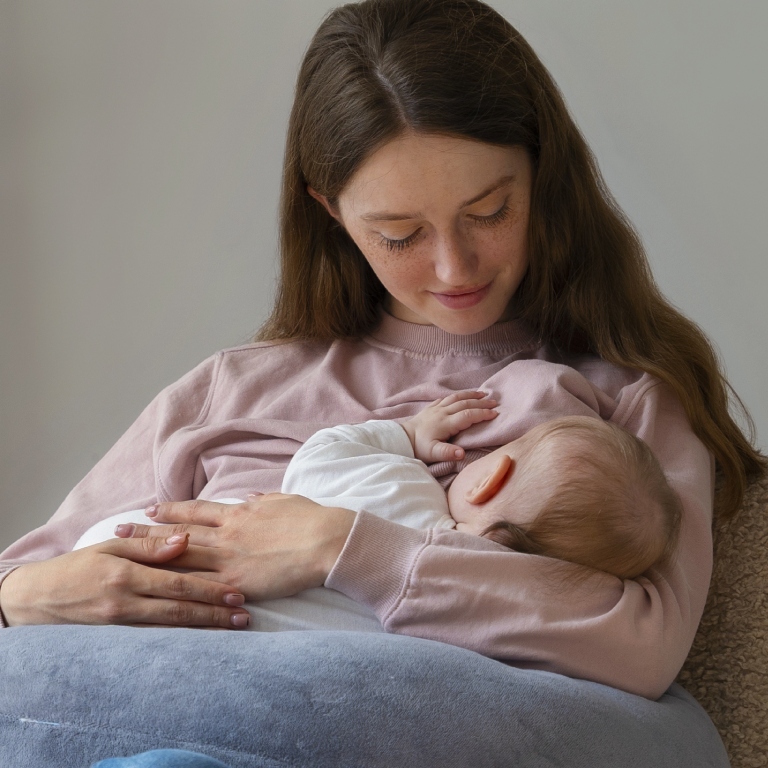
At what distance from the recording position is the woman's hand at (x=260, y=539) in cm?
129

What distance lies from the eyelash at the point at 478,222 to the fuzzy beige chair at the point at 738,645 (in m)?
0.66

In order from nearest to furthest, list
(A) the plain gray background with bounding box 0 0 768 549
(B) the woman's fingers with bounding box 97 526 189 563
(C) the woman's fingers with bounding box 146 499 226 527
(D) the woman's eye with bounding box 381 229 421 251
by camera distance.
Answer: (B) the woman's fingers with bounding box 97 526 189 563 → (C) the woman's fingers with bounding box 146 499 226 527 → (D) the woman's eye with bounding box 381 229 421 251 → (A) the plain gray background with bounding box 0 0 768 549

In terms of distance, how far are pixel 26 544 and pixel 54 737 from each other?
2.74ft

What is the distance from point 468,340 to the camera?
6.02ft

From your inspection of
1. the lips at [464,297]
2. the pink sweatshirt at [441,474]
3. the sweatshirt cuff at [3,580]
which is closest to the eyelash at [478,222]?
the lips at [464,297]

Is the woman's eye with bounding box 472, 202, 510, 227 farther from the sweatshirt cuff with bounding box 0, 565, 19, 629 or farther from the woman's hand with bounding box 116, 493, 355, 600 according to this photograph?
the sweatshirt cuff with bounding box 0, 565, 19, 629

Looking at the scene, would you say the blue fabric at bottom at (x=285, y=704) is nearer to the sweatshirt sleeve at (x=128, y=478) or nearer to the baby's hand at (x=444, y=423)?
the baby's hand at (x=444, y=423)

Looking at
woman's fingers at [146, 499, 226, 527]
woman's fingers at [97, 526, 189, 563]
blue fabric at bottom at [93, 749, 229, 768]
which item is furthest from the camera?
woman's fingers at [146, 499, 226, 527]

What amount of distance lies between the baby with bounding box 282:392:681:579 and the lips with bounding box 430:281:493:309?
Answer: 190 millimetres

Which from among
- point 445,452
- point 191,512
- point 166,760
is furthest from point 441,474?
point 166,760

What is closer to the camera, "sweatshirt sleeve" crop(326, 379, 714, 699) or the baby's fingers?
"sweatshirt sleeve" crop(326, 379, 714, 699)

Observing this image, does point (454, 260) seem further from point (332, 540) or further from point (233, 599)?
point (233, 599)

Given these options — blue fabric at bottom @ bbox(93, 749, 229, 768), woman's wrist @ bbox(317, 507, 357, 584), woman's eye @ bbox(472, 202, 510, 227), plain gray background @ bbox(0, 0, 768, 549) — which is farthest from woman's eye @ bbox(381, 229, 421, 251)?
plain gray background @ bbox(0, 0, 768, 549)

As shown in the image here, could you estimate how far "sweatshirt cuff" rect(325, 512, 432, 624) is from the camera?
126 cm
